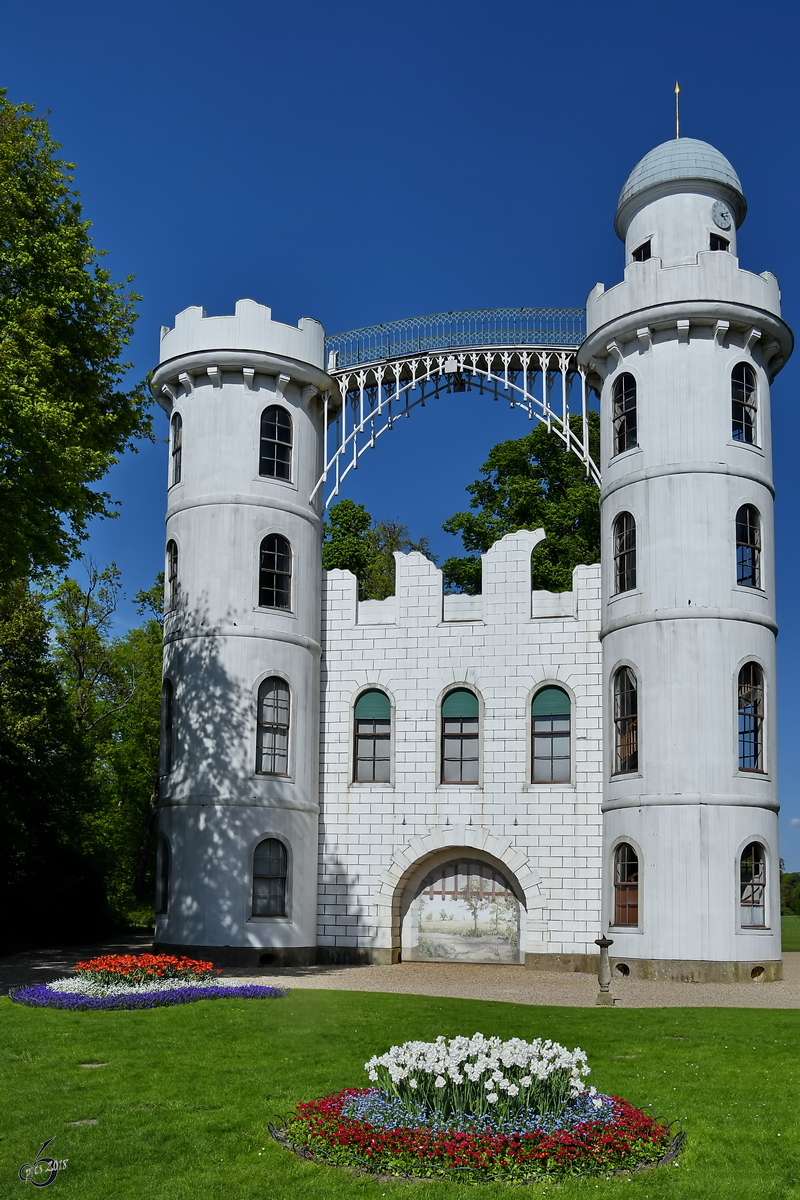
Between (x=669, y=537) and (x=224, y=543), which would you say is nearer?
(x=669, y=537)

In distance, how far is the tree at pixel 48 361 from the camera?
21.8 m

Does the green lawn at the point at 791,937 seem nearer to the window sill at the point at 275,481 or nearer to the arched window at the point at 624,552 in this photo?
the arched window at the point at 624,552

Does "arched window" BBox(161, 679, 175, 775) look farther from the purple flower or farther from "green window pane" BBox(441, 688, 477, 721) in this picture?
the purple flower

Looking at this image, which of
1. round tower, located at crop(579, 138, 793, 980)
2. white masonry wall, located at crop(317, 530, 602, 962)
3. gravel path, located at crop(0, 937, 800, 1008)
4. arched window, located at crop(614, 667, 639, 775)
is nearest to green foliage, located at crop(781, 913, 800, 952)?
gravel path, located at crop(0, 937, 800, 1008)

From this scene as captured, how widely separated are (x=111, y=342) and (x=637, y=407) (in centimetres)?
A: 1121

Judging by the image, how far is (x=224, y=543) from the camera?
29.1 metres

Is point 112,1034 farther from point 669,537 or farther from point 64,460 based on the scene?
point 669,537

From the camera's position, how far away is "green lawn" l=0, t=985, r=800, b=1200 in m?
9.79

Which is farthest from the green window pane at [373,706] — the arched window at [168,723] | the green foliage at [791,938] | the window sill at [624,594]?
the green foliage at [791,938]

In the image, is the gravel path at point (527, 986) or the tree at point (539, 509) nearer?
the gravel path at point (527, 986)

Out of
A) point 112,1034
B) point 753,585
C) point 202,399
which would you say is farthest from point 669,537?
point 112,1034

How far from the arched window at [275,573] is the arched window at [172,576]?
208cm

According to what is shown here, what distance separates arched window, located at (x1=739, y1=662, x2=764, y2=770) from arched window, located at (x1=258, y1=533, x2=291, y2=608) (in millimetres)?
10336

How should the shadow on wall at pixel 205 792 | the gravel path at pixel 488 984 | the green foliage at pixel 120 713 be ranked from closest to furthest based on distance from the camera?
the gravel path at pixel 488 984 → the shadow on wall at pixel 205 792 → the green foliage at pixel 120 713
